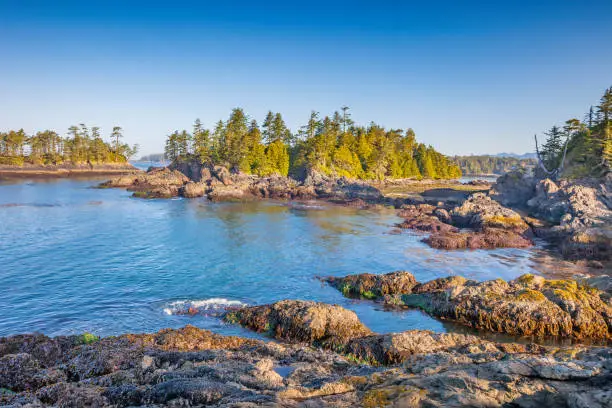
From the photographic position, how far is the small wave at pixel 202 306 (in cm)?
1925

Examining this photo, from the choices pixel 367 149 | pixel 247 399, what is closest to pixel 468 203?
pixel 247 399

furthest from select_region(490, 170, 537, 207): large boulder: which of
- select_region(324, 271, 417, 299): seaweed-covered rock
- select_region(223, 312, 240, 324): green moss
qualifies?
select_region(223, 312, 240, 324): green moss

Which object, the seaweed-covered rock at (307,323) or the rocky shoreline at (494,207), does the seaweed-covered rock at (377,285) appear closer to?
the seaweed-covered rock at (307,323)

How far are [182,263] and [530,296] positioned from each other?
80.5 ft

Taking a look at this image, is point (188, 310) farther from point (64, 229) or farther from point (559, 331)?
point (64, 229)

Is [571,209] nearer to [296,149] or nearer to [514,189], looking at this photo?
[514,189]

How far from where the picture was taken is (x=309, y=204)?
71.0 metres

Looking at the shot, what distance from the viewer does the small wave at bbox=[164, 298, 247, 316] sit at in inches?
758

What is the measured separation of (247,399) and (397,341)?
26.6ft

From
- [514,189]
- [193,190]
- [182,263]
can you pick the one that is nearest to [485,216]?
[514,189]

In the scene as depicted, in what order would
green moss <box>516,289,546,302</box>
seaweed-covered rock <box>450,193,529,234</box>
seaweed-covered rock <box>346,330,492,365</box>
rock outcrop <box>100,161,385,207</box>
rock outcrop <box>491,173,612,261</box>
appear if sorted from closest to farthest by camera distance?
seaweed-covered rock <box>346,330,492,365</box>, green moss <box>516,289,546,302</box>, rock outcrop <box>491,173,612,261</box>, seaweed-covered rock <box>450,193,529,234</box>, rock outcrop <box>100,161,385,207</box>

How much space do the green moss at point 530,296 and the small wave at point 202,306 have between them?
14.8 meters

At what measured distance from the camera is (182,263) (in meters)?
29.2

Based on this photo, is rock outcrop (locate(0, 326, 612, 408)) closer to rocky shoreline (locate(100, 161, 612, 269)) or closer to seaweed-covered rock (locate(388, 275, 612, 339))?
seaweed-covered rock (locate(388, 275, 612, 339))
